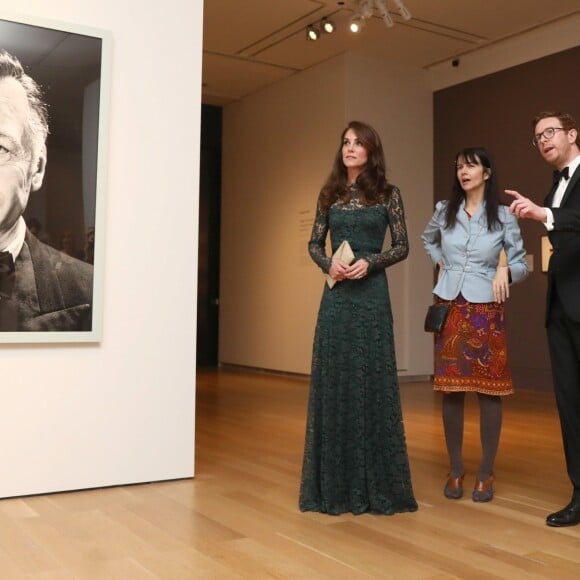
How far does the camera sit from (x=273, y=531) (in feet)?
10.2

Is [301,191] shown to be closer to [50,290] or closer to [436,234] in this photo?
[436,234]

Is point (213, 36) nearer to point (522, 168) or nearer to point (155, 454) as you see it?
point (522, 168)

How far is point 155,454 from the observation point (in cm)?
397

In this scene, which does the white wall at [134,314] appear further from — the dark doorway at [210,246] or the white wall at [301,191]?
the dark doorway at [210,246]

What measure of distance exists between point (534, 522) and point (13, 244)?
8.53 feet

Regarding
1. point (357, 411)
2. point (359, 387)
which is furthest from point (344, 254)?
point (357, 411)

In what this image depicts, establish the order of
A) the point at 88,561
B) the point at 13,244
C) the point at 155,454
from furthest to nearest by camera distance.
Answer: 1. the point at 155,454
2. the point at 13,244
3. the point at 88,561

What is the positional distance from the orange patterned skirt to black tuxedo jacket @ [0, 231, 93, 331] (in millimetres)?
1759

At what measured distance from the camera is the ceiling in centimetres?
785

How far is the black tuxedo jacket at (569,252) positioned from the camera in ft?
10.5

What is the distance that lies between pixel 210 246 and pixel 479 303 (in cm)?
846

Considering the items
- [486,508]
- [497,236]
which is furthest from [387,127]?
[486,508]

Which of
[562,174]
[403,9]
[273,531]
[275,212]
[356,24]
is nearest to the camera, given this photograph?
[273,531]

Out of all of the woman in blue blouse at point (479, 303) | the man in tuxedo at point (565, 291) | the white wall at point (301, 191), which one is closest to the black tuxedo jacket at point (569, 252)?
the man in tuxedo at point (565, 291)
